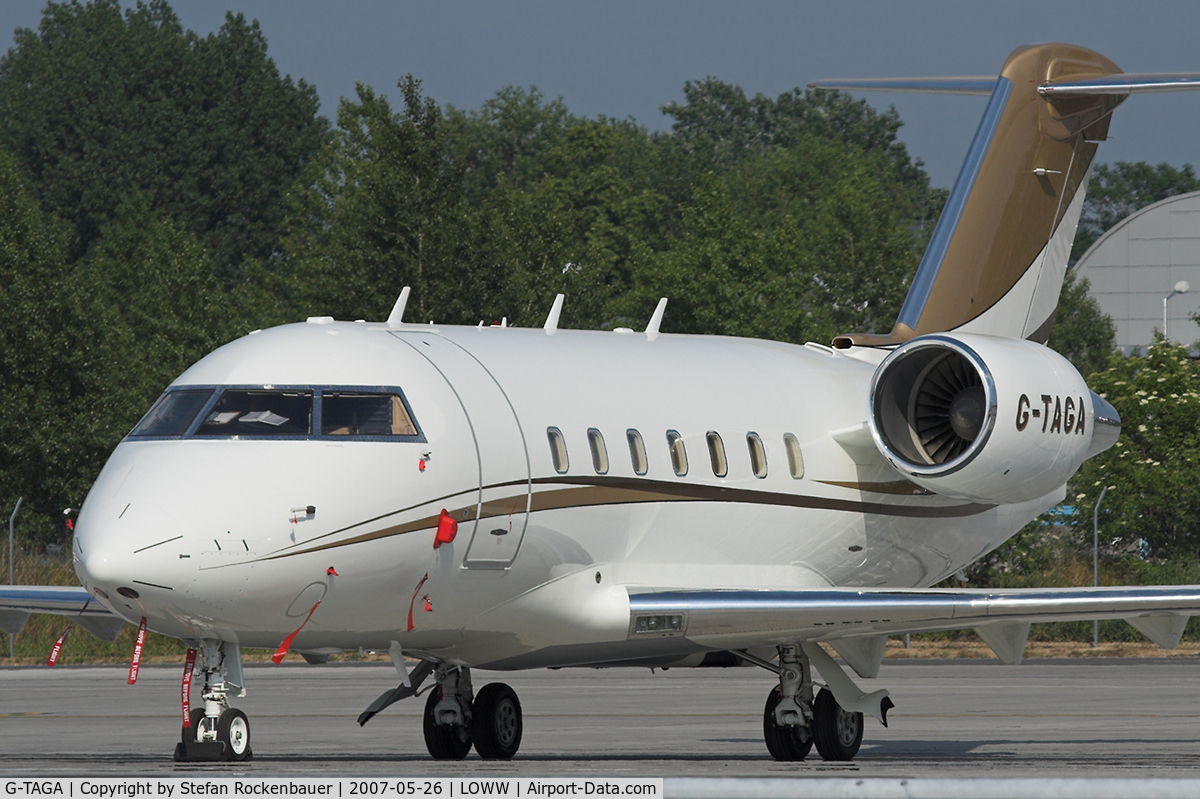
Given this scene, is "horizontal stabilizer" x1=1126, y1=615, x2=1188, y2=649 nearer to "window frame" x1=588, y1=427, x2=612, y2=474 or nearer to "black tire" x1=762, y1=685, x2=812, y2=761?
"black tire" x1=762, y1=685, x2=812, y2=761

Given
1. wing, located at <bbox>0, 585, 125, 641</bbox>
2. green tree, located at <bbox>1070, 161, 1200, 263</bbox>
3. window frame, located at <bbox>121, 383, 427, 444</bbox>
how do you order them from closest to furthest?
window frame, located at <bbox>121, 383, 427, 444</bbox>, wing, located at <bbox>0, 585, 125, 641</bbox>, green tree, located at <bbox>1070, 161, 1200, 263</bbox>

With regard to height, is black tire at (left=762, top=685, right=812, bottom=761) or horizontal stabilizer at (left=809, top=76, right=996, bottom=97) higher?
horizontal stabilizer at (left=809, top=76, right=996, bottom=97)

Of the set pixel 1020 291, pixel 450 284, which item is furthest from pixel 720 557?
pixel 450 284

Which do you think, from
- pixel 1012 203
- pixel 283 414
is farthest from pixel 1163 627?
pixel 283 414

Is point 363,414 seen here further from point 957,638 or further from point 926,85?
point 957,638

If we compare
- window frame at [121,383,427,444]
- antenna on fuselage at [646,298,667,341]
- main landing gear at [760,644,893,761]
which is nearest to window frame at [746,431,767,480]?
antenna on fuselage at [646,298,667,341]

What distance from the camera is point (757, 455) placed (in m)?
16.2

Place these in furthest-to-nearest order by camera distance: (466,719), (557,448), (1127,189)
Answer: (1127,189), (466,719), (557,448)

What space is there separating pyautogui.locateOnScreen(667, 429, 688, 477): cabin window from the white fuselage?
6 centimetres

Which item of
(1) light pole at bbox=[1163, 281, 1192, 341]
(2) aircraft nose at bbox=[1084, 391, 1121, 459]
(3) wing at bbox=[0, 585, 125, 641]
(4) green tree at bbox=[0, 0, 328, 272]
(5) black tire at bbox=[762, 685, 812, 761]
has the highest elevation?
(4) green tree at bbox=[0, 0, 328, 272]

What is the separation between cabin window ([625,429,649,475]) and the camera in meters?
15.0

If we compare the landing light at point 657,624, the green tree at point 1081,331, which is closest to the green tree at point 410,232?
the landing light at point 657,624

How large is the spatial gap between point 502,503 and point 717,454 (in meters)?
2.80

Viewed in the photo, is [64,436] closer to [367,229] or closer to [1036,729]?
[367,229]
